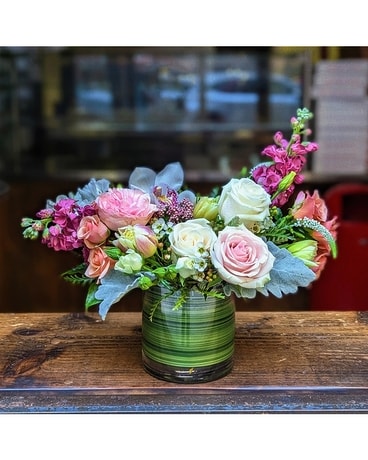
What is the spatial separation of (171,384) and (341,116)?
278 cm

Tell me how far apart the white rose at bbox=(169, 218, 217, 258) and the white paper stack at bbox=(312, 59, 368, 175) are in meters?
2.74

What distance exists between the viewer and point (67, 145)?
4789mm

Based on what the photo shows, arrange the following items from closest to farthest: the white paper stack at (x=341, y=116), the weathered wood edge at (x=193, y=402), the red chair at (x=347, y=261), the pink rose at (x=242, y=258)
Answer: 1. the pink rose at (x=242, y=258)
2. the weathered wood edge at (x=193, y=402)
3. the red chair at (x=347, y=261)
4. the white paper stack at (x=341, y=116)

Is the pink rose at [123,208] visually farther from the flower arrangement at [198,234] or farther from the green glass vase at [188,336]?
the green glass vase at [188,336]

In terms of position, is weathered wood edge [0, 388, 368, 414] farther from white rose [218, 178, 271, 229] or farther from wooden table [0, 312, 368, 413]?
white rose [218, 178, 271, 229]

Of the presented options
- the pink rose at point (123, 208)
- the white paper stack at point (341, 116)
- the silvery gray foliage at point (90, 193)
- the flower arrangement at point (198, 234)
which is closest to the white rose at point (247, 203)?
the flower arrangement at point (198, 234)

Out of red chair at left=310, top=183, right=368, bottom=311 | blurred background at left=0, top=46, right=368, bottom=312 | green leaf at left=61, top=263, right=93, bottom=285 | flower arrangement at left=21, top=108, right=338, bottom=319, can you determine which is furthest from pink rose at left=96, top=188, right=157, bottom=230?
blurred background at left=0, top=46, right=368, bottom=312

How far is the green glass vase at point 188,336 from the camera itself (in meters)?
1.20

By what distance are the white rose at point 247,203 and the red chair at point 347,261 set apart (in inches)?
83.3

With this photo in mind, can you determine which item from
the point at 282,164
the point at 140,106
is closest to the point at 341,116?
the point at 140,106

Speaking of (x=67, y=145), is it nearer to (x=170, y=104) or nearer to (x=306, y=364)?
(x=170, y=104)

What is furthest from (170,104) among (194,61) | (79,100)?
(79,100)

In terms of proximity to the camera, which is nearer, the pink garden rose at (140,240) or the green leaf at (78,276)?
the pink garden rose at (140,240)
